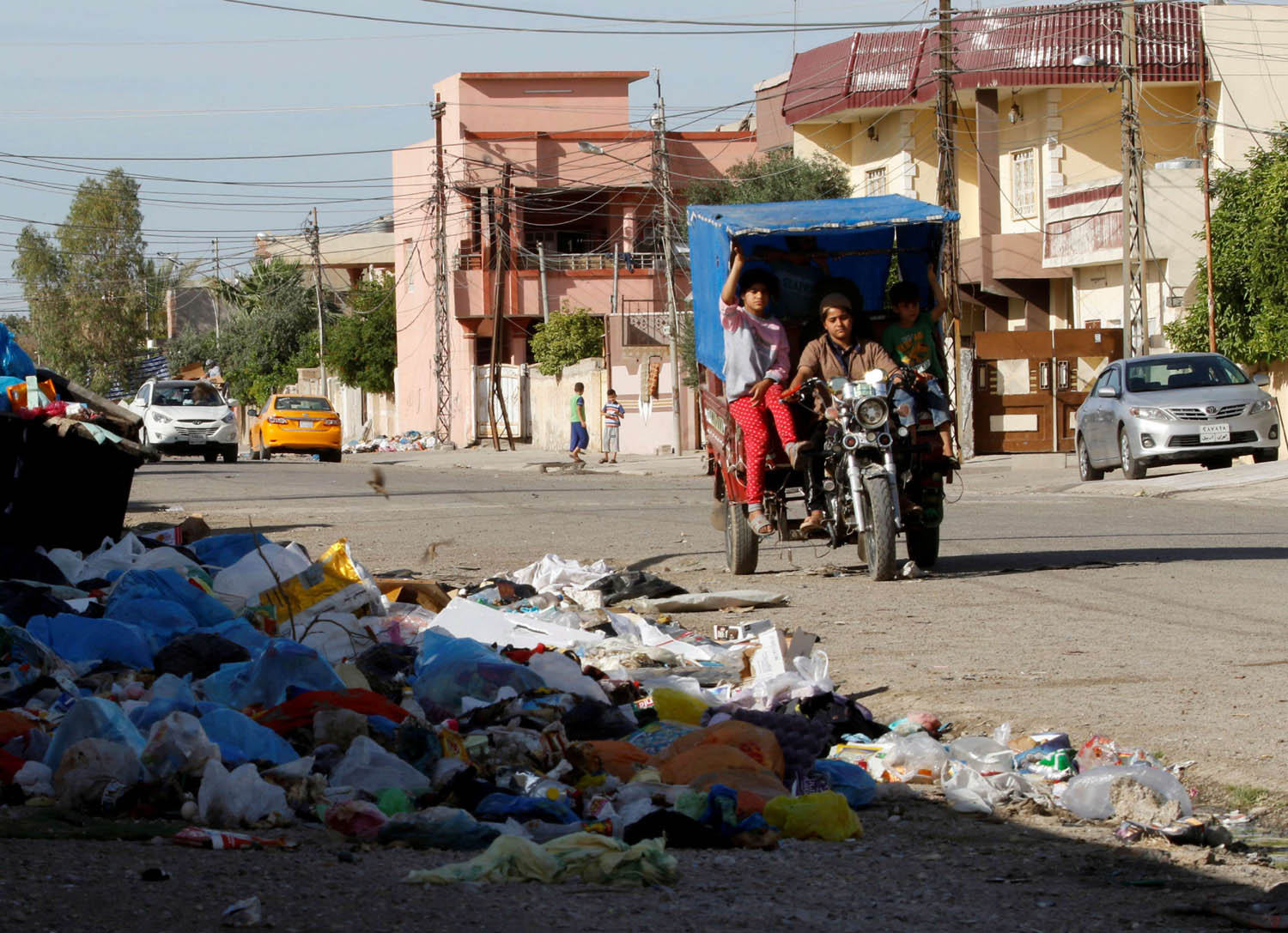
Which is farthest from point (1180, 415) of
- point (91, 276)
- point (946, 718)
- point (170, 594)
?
point (91, 276)

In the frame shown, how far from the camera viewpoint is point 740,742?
5.52 meters

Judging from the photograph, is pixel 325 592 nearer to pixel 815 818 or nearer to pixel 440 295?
pixel 815 818

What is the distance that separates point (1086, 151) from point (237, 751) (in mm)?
36376

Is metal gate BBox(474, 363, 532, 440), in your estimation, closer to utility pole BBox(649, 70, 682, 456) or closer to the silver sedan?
utility pole BBox(649, 70, 682, 456)

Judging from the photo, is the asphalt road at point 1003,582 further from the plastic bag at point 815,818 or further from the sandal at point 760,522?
the plastic bag at point 815,818

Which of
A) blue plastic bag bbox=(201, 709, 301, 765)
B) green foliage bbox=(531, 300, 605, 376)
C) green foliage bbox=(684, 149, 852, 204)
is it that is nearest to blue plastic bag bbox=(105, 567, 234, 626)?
blue plastic bag bbox=(201, 709, 301, 765)

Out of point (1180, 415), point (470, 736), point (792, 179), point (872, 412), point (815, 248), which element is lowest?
point (470, 736)

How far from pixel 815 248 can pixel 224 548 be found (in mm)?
4915

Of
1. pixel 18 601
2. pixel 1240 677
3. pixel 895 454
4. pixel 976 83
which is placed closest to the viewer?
pixel 1240 677

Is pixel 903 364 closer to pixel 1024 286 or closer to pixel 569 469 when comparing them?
pixel 569 469

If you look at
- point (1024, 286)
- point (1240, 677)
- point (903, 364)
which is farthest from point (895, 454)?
point (1024, 286)

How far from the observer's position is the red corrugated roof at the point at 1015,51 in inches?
1442

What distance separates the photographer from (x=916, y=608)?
9.46m

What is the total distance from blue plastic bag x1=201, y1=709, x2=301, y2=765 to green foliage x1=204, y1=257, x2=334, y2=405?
66535 millimetres
